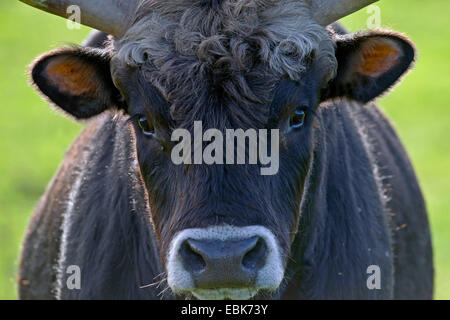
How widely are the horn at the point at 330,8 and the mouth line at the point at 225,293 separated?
1926 millimetres

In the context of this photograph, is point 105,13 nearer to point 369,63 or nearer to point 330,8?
point 330,8

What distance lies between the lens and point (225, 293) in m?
5.38

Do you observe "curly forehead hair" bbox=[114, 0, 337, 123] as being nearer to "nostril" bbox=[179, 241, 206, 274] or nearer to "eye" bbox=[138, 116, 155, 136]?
"eye" bbox=[138, 116, 155, 136]

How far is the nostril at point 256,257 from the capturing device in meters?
5.23

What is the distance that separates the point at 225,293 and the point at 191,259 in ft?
1.01

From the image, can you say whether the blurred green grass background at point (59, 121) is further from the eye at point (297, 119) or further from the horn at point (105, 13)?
the eye at point (297, 119)

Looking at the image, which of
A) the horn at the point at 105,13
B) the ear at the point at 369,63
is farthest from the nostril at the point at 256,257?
the horn at the point at 105,13

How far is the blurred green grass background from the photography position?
14.4 m

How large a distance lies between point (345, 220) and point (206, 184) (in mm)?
1796

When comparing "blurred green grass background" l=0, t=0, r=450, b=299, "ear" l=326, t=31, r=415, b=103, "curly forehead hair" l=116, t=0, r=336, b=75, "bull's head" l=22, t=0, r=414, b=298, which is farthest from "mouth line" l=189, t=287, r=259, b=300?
"blurred green grass background" l=0, t=0, r=450, b=299

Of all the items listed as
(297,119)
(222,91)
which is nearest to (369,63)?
(297,119)

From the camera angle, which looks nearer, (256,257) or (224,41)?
(256,257)
